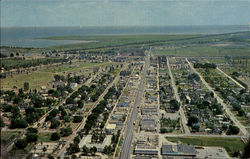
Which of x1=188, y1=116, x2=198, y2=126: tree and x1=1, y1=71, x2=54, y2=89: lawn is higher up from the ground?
x1=1, y1=71, x2=54, y2=89: lawn

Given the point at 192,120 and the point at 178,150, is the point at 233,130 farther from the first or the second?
the point at 178,150

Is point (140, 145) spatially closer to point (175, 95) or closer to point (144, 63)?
point (175, 95)

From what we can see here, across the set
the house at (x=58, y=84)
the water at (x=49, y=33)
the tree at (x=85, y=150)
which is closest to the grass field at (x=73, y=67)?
the house at (x=58, y=84)

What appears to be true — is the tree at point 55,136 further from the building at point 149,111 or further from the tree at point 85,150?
the building at point 149,111

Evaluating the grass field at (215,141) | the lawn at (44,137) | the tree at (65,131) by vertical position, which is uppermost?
the tree at (65,131)

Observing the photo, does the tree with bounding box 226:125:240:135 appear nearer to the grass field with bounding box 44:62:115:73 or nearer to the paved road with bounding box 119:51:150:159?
the paved road with bounding box 119:51:150:159

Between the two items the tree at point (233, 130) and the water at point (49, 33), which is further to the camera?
the water at point (49, 33)

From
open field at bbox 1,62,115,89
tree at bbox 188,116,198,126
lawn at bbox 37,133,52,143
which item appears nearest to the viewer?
lawn at bbox 37,133,52,143

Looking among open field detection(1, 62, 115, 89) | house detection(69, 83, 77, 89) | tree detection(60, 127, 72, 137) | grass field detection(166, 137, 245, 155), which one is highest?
open field detection(1, 62, 115, 89)

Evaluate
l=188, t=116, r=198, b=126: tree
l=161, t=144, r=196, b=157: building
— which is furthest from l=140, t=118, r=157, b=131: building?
l=161, t=144, r=196, b=157: building
